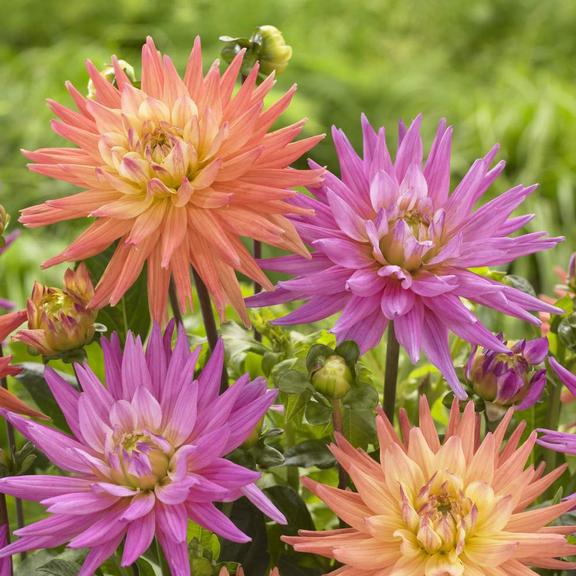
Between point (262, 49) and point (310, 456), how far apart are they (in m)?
0.20

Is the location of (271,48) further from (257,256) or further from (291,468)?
(291,468)

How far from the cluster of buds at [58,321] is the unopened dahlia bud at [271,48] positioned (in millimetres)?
139

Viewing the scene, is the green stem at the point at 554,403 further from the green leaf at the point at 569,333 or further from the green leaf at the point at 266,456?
the green leaf at the point at 266,456

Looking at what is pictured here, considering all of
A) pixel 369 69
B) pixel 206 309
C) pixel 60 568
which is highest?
pixel 369 69

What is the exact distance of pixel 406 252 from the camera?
38 centimetres

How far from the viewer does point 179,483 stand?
32cm

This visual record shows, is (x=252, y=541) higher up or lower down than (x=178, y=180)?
lower down

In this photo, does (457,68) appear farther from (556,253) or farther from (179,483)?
(179,483)

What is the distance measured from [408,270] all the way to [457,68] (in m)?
2.54

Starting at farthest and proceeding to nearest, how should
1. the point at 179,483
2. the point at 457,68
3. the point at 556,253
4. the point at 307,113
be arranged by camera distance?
the point at 457,68, the point at 307,113, the point at 556,253, the point at 179,483

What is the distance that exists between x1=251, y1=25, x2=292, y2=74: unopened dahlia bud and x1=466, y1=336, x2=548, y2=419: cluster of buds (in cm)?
17

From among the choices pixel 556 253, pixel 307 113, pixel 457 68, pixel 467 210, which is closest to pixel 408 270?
pixel 467 210

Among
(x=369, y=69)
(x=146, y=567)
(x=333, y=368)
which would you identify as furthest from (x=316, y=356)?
(x=369, y=69)

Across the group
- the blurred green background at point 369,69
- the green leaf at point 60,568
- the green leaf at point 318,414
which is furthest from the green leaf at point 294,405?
the blurred green background at point 369,69
